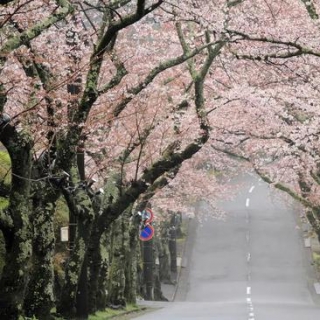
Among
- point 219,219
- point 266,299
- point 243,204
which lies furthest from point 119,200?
point 243,204

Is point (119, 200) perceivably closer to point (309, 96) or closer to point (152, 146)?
point (309, 96)

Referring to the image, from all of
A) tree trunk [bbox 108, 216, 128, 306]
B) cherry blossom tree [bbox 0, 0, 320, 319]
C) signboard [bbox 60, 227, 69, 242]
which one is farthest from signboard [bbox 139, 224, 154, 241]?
signboard [bbox 60, 227, 69, 242]

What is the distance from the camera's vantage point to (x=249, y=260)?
148 ft

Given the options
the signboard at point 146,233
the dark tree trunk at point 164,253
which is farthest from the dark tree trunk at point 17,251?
the dark tree trunk at point 164,253

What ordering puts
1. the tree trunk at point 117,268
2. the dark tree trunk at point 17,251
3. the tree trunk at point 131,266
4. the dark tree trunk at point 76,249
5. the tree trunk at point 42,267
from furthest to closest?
the tree trunk at point 131,266 < the tree trunk at point 117,268 < the dark tree trunk at point 76,249 < the tree trunk at point 42,267 < the dark tree trunk at point 17,251

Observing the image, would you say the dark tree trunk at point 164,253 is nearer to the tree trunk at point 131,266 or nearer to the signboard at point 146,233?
the tree trunk at point 131,266

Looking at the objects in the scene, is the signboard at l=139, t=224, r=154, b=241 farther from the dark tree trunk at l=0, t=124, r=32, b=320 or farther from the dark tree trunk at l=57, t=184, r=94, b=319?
the dark tree trunk at l=0, t=124, r=32, b=320

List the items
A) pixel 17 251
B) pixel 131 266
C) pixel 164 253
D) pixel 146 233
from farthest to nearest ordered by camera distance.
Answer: pixel 164 253 < pixel 131 266 < pixel 146 233 < pixel 17 251

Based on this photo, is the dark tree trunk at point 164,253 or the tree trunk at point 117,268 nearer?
the tree trunk at point 117,268

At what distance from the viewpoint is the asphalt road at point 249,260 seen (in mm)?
35625

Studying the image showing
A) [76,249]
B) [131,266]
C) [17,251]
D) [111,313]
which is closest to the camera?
[17,251]

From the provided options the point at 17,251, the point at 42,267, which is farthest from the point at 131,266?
the point at 17,251

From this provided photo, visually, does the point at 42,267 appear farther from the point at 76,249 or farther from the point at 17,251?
the point at 17,251

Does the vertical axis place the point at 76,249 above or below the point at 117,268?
above
